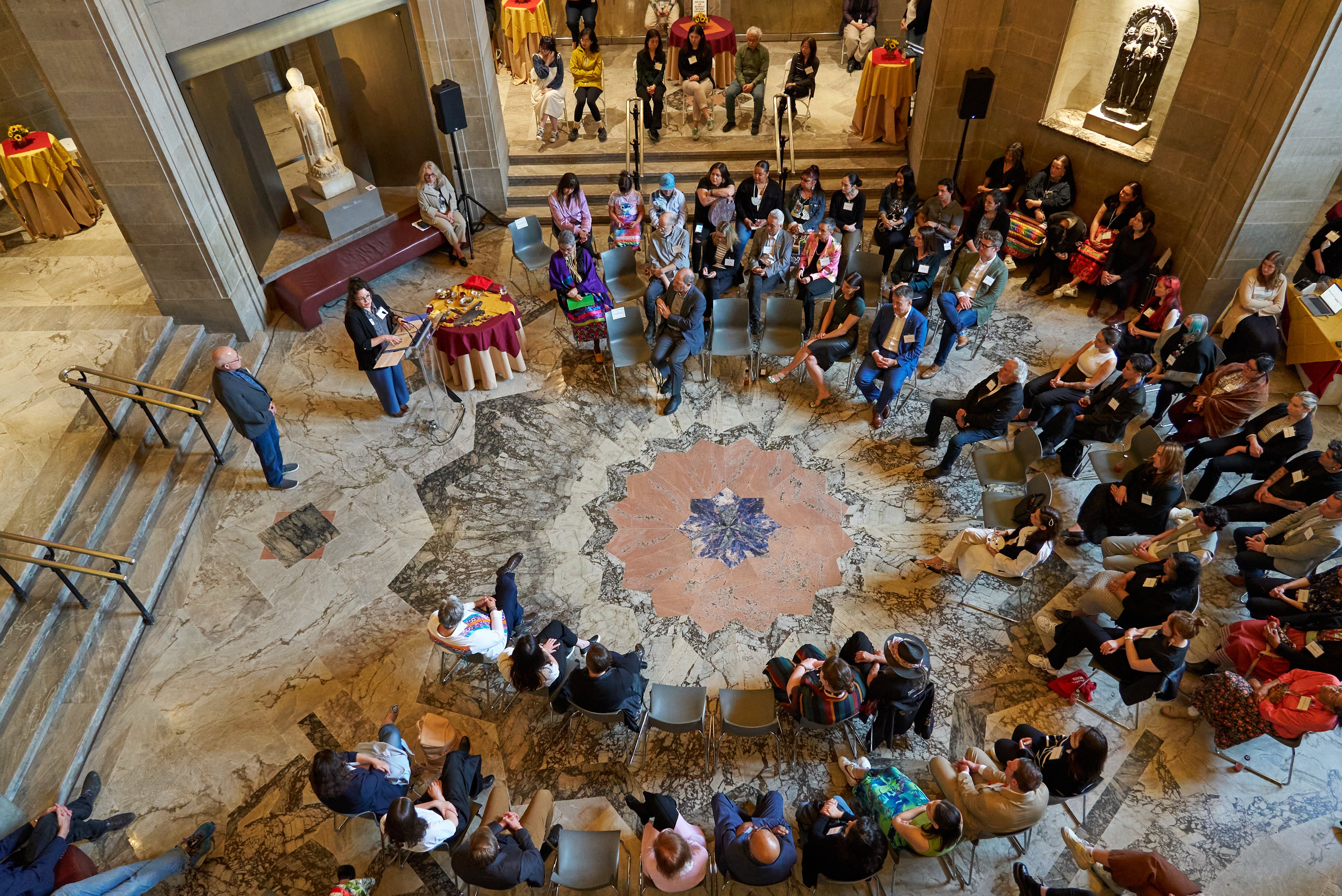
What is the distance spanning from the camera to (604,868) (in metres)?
4.71

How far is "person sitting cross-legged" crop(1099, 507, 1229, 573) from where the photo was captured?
5.61 metres

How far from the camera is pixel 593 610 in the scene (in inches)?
254

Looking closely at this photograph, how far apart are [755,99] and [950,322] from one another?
5.24m

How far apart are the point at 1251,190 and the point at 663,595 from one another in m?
6.73

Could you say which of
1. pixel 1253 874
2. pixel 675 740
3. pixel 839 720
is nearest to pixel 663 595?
pixel 675 740

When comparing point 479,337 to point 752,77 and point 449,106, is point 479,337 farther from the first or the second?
point 752,77

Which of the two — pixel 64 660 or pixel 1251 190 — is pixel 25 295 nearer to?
pixel 64 660

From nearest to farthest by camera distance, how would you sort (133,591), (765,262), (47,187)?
(133,591), (765,262), (47,187)

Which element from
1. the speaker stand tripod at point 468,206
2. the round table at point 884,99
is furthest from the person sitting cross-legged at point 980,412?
the round table at point 884,99

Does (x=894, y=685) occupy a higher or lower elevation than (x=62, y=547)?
lower

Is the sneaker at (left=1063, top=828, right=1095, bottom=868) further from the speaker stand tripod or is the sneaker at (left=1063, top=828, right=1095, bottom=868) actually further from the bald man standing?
the speaker stand tripod

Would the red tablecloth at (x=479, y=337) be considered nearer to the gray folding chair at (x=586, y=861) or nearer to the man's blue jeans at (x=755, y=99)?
the gray folding chair at (x=586, y=861)

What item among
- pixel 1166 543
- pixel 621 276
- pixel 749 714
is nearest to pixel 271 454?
pixel 621 276

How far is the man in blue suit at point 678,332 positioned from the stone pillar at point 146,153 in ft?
14.5
